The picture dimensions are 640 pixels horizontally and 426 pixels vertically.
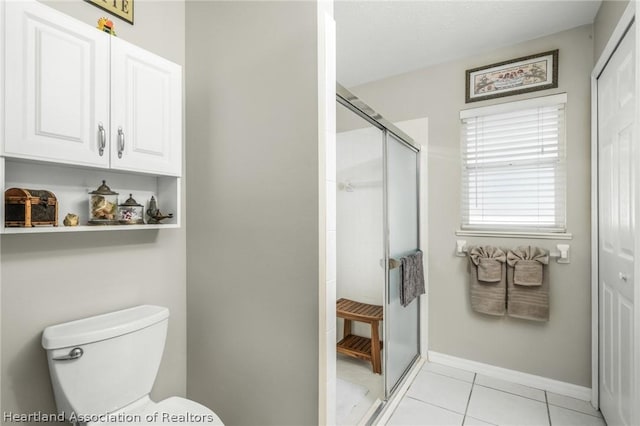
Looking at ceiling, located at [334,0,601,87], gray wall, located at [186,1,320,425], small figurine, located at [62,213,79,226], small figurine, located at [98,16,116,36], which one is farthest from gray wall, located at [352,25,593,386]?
small figurine, located at [62,213,79,226]

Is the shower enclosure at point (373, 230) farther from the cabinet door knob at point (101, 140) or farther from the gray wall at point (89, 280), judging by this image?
the cabinet door knob at point (101, 140)

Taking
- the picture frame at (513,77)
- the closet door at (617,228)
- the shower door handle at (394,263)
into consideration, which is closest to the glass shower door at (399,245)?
the shower door handle at (394,263)

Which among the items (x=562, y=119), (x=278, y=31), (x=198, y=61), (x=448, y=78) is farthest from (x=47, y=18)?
Result: (x=562, y=119)

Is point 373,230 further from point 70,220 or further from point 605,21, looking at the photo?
point 605,21

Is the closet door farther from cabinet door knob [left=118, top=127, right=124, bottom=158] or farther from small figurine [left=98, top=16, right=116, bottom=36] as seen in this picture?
small figurine [left=98, top=16, right=116, bottom=36]

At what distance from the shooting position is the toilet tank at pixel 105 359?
1.07m

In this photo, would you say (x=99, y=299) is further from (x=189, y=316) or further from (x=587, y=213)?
(x=587, y=213)

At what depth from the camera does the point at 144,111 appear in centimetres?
129

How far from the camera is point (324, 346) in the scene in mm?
1211

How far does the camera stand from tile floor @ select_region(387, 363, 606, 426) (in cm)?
191

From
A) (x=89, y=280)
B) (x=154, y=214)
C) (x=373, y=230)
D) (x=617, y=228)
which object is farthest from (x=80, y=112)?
(x=617, y=228)

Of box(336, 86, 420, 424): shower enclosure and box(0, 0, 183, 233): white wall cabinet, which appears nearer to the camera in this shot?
box(0, 0, 183, 233): white wall cabinet

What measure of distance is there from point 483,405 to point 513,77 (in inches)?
91.8

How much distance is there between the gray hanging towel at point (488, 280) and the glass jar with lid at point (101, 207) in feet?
7.70
